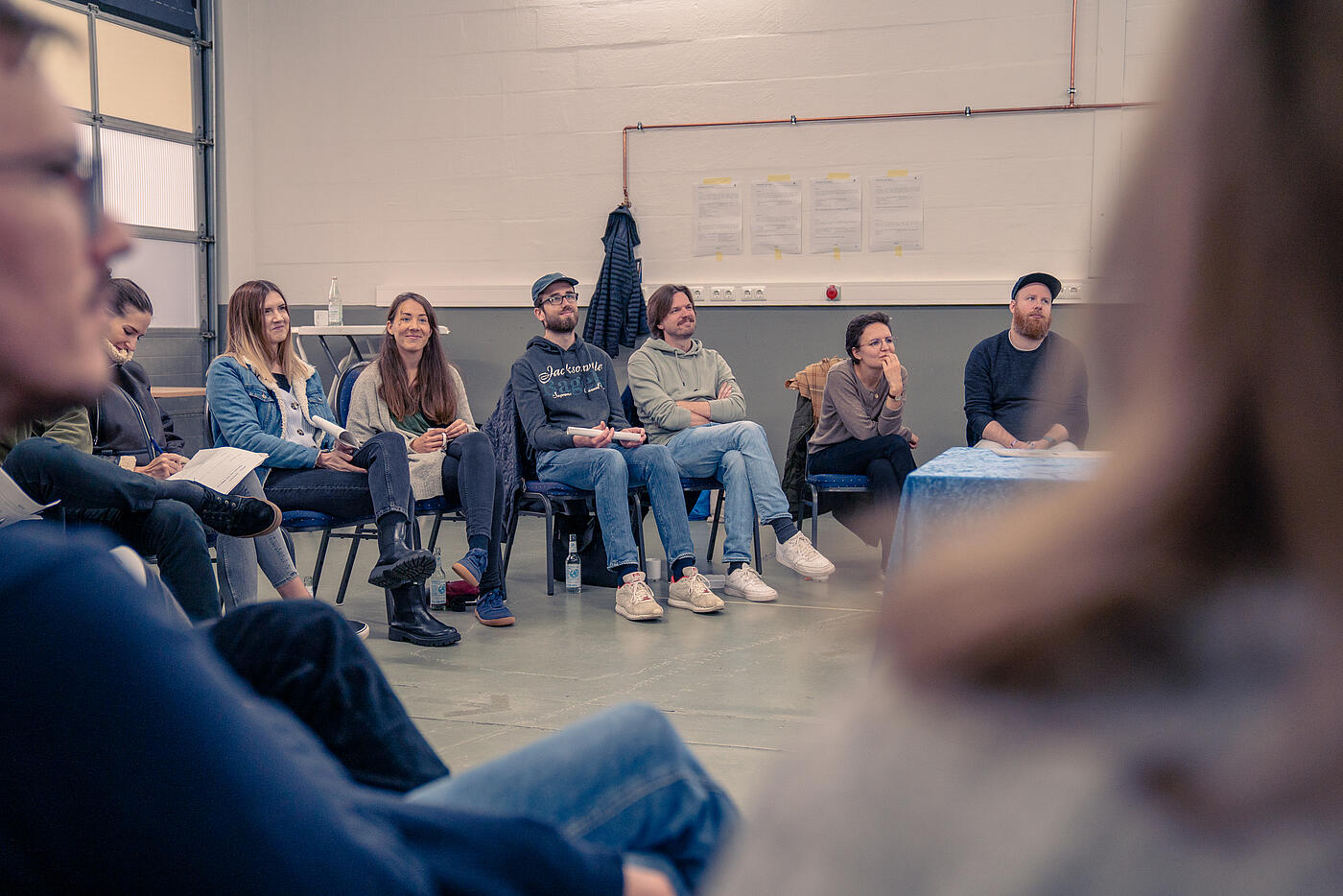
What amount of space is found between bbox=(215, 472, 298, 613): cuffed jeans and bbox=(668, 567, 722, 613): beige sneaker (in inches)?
52.0

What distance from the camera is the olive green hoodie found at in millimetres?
4367

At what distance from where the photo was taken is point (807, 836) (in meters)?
0.29

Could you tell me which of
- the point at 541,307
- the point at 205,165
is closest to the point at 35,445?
the point at 541,307

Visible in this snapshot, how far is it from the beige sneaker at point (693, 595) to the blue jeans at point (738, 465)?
332mm

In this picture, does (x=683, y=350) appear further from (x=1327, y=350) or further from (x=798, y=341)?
(x=1327, y=350)

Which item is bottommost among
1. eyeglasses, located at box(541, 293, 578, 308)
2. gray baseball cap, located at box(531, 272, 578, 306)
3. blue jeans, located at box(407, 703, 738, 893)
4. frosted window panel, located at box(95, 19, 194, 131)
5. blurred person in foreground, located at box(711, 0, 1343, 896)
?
blue jeans, located at box(407, 703, 738, 893)

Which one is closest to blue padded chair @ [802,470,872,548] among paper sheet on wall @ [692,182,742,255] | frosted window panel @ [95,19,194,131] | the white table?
paper sheet on wall @ [692,182,742,255]

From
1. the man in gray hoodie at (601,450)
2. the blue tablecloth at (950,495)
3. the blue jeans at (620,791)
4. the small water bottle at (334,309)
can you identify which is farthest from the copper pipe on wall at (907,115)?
the blue jeans at (620,791)

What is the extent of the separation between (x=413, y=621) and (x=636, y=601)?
749 millimetres

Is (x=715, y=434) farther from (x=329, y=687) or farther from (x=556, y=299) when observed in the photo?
(x=329, y=687)

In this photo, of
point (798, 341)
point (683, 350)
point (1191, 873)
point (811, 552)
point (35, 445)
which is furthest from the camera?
point (798, 341)

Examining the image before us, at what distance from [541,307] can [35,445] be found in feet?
6.85

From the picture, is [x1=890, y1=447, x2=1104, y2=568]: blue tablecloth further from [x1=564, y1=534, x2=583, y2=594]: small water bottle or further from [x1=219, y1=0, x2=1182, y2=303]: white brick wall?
[x1=219, y1=0, x2=1182, y2=303]: white brick wall

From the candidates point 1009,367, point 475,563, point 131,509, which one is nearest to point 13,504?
point 131,509
